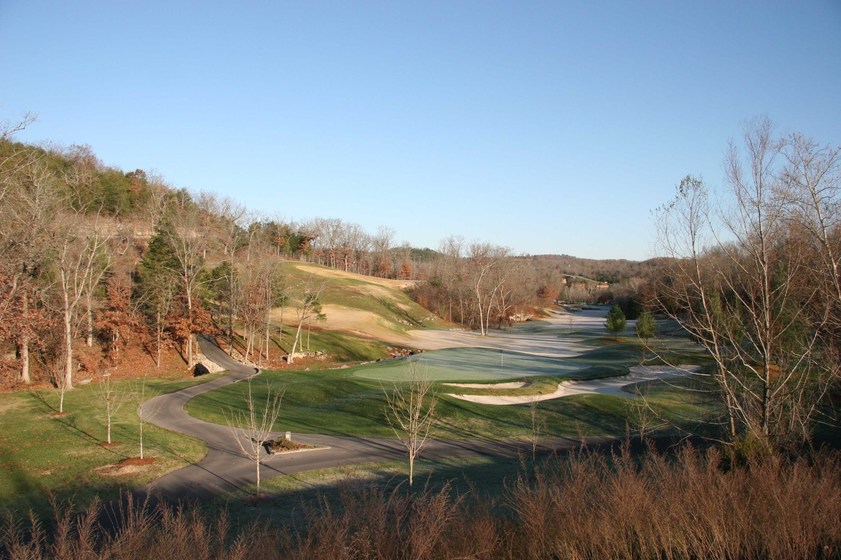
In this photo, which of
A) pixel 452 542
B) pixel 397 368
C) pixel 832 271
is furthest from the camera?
pixel 397 368

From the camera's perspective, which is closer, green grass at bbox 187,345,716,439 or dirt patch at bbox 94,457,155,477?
dirt patch at bbox 94,457,155,477

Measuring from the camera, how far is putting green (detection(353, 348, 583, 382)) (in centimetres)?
4338

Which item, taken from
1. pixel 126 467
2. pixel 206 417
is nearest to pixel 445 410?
pixel 206 417

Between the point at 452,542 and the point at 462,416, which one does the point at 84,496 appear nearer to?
the point at 452,542

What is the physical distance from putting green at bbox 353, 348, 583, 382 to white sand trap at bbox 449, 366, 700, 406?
2.50m

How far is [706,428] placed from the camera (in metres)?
30.5

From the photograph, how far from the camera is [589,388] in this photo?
135 ft

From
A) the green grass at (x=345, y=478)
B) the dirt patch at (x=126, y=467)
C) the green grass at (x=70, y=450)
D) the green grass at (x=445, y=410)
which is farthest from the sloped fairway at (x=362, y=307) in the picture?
the green grass at (x=345, y=478)

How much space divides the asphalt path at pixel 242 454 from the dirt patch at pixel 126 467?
4.18ft

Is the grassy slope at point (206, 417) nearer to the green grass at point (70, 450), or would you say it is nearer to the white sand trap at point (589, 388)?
the green grass at point (70, 450)

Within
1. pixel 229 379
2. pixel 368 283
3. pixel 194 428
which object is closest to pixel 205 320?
pixel 229 379

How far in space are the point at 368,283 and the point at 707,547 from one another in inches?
3920

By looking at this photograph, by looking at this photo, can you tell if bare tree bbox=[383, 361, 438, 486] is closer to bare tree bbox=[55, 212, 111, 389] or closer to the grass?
the grass

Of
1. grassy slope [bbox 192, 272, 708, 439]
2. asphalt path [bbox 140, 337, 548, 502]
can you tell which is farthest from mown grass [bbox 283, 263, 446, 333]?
asphalt path [bbox 140, 337, 548, 502]
